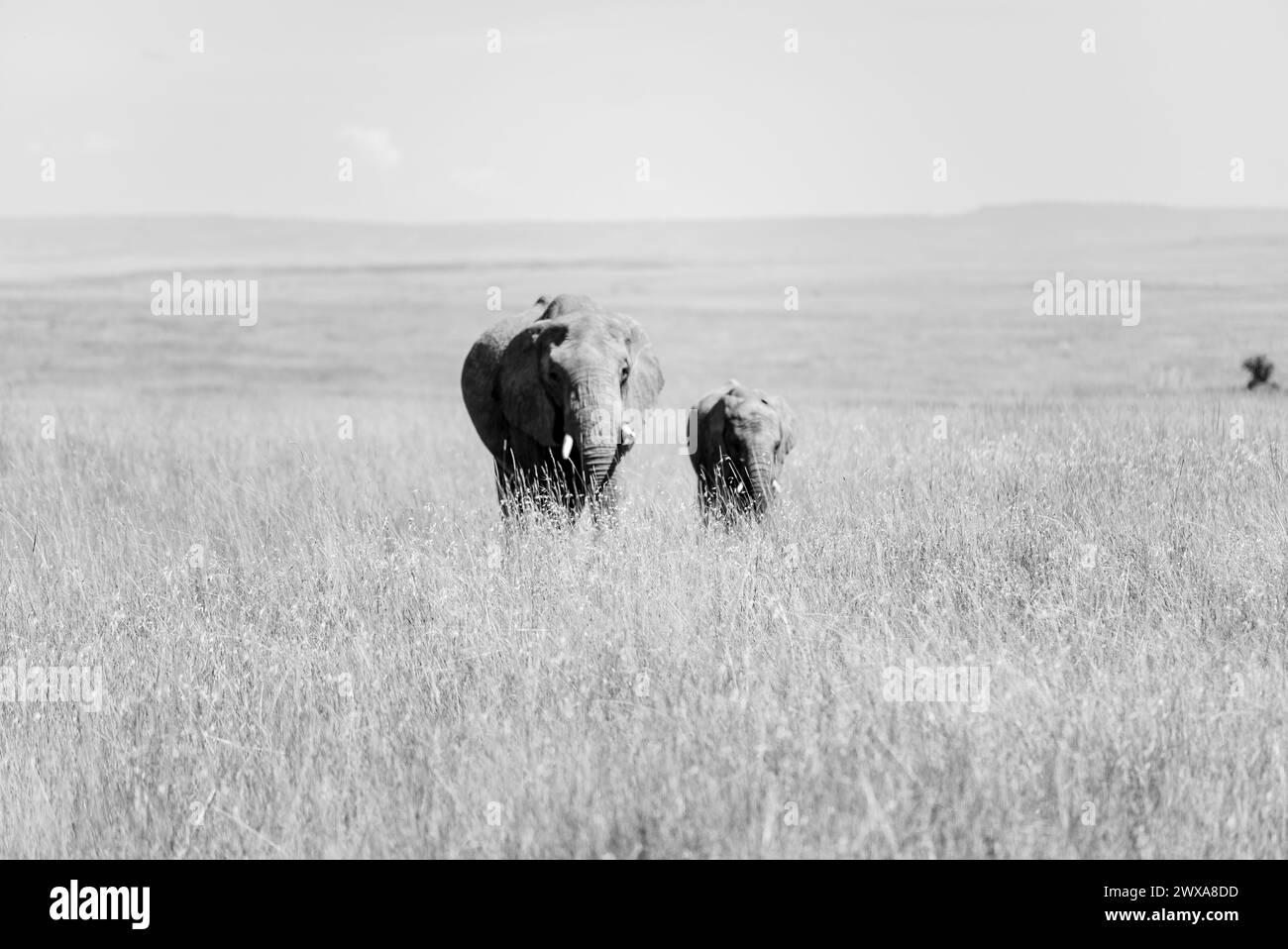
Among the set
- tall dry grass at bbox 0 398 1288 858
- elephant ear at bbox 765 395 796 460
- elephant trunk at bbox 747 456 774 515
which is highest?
elephant ear at bbox 765 395 796 460

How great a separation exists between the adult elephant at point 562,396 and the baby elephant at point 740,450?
59 cm

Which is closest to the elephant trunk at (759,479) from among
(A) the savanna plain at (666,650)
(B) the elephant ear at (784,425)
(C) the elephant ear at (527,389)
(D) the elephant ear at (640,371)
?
(A) the savanna plain at (666,650)

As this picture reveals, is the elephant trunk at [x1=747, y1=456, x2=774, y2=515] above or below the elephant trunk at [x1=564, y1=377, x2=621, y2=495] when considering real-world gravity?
below

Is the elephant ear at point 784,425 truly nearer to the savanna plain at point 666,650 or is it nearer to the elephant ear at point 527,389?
the savanna plain at point 666,650

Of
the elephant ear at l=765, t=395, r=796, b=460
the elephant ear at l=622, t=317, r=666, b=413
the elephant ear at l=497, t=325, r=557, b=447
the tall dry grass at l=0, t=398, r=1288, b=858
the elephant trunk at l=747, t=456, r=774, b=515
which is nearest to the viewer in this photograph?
the tall dry grass at l=0, t=398, r=1288, b=858

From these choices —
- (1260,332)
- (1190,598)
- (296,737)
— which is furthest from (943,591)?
(1260,332)

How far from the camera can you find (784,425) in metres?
10.9

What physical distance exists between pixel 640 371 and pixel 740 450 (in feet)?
3.19

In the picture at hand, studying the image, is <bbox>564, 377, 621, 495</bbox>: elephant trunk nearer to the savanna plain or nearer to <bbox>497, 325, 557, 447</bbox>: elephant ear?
<bbox>497, 325, 557, 447</bbox>: elephant ear

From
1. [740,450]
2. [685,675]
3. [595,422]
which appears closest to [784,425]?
[740,450]

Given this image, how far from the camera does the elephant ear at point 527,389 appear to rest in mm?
9930

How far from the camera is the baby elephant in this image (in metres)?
10.3

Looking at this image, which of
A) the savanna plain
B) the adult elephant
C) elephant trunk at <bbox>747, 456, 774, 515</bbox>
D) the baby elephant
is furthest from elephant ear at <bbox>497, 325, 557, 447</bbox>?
elephant trunk at <bbox>747, 456, 774, 515</bbox>
